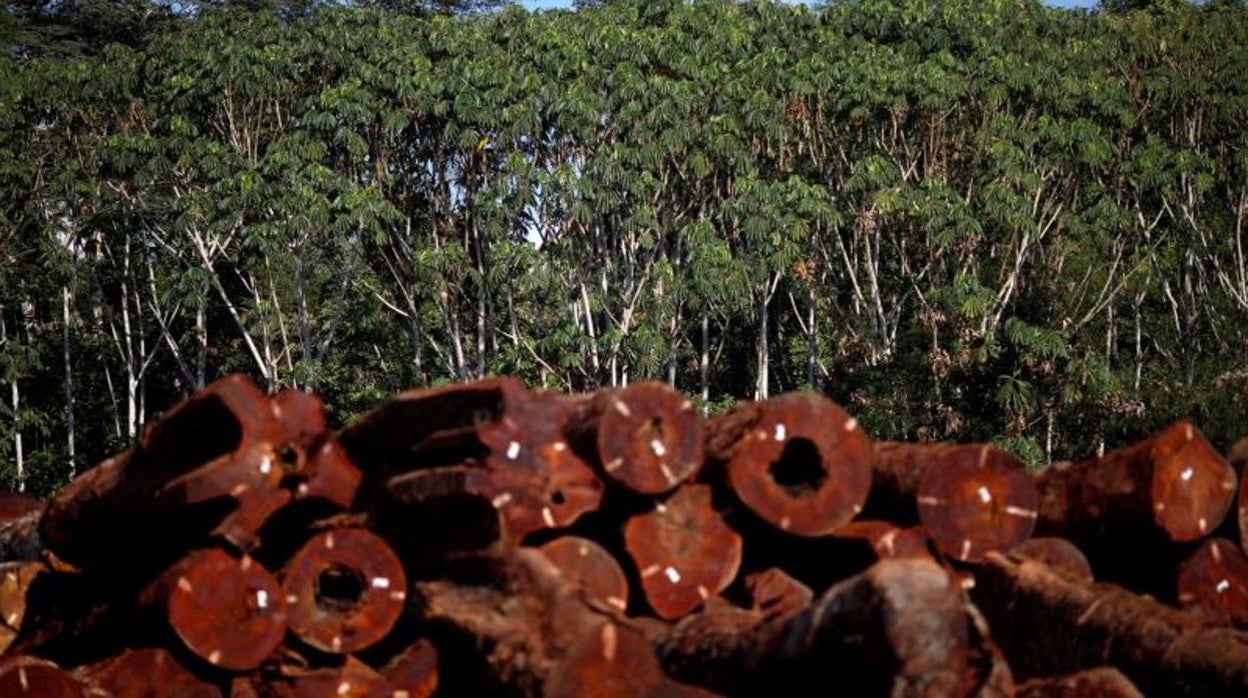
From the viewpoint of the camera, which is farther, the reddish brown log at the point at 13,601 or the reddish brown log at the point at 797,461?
the reddish brown log at the point at 13,601

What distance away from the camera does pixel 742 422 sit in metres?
8.04

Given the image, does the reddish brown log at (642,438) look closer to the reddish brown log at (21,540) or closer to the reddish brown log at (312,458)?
the reddish brown log at (312,458)

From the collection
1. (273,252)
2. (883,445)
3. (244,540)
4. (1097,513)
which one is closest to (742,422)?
(883,445)

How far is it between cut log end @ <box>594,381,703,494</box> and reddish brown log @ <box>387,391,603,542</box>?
155mm

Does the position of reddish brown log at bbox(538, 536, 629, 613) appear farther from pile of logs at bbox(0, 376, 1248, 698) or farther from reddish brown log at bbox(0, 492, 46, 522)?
reddish brown log at bbox(0, 492, 46, 522)

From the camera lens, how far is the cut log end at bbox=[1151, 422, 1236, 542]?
8023 mm

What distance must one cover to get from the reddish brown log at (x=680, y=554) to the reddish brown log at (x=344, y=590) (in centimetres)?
105

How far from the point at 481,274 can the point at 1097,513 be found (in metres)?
22.7

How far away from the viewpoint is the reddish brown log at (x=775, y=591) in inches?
305

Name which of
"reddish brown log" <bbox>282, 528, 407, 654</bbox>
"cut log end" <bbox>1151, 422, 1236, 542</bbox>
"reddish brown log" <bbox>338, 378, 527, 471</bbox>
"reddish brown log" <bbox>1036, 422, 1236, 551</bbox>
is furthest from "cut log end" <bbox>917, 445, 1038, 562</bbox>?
"reddish brown log" <bbox>282, 528, 407, 654</bbox>

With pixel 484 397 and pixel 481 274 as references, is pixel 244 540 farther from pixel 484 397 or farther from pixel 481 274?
pixel 481 274

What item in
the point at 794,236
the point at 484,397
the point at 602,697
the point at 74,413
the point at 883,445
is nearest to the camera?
the point at 602,697

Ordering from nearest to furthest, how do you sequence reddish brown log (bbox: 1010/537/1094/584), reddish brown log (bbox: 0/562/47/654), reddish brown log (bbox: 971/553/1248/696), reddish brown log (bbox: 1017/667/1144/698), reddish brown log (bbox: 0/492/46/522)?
reddish brown log (bbox: 1017/667/1144/698), reddish brown log (bbox: 971/553/1248/696), reddish brown log (bbox: 1010/537/1094/584), reddish brown log (bbox: 0/562/47/654), reddish brown log (bbox: 0/492/46/522)

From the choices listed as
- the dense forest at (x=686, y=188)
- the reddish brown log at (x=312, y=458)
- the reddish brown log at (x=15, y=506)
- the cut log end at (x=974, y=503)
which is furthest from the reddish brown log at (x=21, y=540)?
the dense forest at (x=686, y=188)
